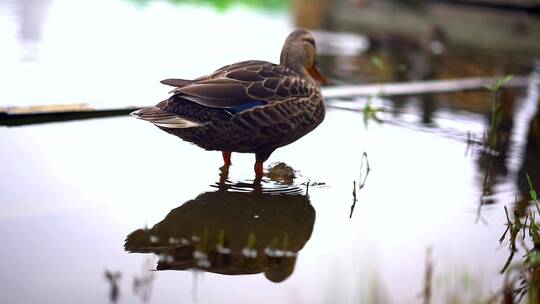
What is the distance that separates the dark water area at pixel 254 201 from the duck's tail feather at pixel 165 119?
1.23ft

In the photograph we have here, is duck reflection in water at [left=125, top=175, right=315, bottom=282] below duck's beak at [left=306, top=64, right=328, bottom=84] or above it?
below

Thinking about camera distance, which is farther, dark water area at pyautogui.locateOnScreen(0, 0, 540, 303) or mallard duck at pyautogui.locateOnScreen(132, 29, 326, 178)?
mallard duck at pyautogui.locateOnScreen(132, 29, 326, 178)

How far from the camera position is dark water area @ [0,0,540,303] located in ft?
10.1

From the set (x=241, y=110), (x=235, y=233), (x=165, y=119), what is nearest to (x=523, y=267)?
(x=235, y=233)

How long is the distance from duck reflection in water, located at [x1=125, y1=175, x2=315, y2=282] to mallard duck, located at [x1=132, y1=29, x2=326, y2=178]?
0.93 ft

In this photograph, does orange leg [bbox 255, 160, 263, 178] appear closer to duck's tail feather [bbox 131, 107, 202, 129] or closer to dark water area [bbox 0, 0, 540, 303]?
dark water area [bbox 0, 0, 540, 303]

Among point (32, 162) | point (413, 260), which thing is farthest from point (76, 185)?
point (413, 260)

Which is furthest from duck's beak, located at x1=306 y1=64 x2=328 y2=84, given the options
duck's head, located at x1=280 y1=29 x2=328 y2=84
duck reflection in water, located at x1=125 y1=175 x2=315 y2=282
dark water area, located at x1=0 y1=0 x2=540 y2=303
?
duck reflection in water, located at x1=125 y1=175 x2=315 y2=282

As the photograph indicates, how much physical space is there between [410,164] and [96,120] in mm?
2357

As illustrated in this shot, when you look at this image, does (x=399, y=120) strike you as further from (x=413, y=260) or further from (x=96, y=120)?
(x=413, y=260)

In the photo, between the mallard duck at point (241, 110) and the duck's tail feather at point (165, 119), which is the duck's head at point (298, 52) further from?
the duck's tail feather at point (165, 119)

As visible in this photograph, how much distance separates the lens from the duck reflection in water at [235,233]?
326 centimetres

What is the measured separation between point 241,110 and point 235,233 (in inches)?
36.0

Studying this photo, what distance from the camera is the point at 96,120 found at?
218 inches
